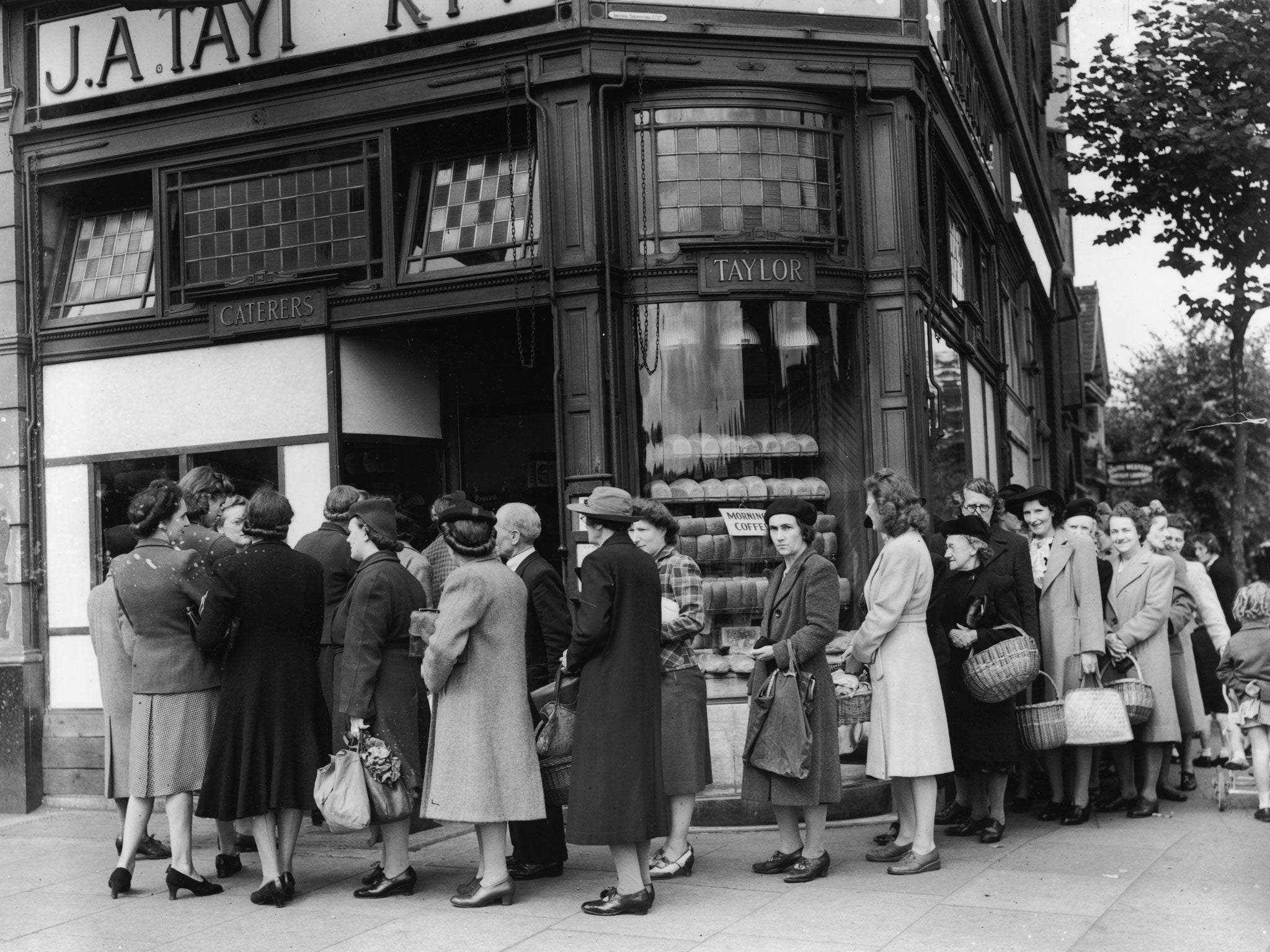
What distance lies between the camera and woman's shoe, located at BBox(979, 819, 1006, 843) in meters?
8.05

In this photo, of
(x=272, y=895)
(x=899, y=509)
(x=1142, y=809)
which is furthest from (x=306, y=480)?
(x=1142, y=809)

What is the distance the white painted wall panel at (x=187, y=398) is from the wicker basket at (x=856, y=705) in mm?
4874

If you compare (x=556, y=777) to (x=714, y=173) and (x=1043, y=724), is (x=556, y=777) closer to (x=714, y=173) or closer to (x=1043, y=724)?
(x=1043, y=724)

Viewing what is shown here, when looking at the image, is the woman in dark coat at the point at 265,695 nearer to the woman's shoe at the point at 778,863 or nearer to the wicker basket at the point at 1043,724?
the woman's shoe at the point at 778,863

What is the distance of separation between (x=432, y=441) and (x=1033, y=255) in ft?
44.1

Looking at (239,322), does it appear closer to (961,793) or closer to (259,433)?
(259,433)

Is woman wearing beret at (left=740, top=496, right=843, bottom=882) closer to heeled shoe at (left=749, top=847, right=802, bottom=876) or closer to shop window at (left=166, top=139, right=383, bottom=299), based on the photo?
heeled shoe at (left=749, top=847, right=802, bottom=876)

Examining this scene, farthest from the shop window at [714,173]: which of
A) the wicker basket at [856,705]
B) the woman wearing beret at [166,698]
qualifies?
the woman wearing beret at [166,698]

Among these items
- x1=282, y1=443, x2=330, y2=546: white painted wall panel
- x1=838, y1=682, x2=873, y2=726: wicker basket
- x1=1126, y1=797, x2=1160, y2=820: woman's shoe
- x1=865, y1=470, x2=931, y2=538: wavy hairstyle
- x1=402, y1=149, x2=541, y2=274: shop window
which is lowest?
x1=1126, y1=797, x2=1160, y2=820: woman's shoe

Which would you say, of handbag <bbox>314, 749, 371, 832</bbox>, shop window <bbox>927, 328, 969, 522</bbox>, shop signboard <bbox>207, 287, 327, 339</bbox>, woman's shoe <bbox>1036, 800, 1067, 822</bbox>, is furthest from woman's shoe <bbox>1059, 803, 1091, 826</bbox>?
shop signboard <bbox>207, 287, 327, 339</bbox>

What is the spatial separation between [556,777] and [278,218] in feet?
19.4

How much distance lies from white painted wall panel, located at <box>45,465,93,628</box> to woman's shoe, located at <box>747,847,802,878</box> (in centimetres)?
650

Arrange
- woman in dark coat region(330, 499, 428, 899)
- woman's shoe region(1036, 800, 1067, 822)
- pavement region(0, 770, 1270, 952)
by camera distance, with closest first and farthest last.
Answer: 1. pavement region(0, 770, 1270, 952)
2. woman in dark coat region(330, 499, 428, 899)
3. woman's shoe region(1036, 800, 1067, 822)

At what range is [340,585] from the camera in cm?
843
